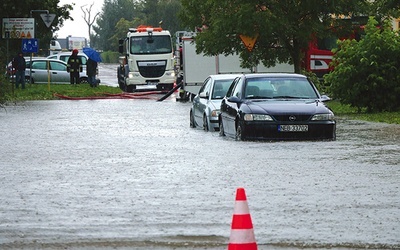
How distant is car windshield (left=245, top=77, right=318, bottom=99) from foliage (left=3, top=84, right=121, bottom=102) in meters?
25.4

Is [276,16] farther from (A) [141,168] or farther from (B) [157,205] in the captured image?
(B) [157,205]

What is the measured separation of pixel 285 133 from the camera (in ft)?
77.2

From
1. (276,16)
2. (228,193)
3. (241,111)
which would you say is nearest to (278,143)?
(241,111)

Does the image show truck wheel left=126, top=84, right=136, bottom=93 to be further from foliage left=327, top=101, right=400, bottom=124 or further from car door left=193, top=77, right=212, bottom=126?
car door left=193, top=77, right=212, bottom=126

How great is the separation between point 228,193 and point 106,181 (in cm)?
228

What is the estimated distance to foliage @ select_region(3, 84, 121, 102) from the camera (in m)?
52.8

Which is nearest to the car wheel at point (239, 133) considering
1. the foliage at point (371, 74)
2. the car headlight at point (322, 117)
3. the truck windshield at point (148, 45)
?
the car headlight at point (322, 117)

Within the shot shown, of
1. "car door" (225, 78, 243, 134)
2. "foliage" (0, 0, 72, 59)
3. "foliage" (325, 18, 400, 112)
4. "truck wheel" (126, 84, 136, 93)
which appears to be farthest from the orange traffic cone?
"truck wheel" (126, 84, 136, 93)

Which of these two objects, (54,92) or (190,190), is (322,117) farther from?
(54,92)

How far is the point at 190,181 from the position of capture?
15859 millimetres

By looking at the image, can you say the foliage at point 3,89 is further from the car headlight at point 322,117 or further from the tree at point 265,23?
the car headlight at point 322,117

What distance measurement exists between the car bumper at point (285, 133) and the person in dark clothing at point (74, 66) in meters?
40.0

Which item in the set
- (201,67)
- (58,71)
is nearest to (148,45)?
(58,71)

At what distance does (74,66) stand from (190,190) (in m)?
49.4
